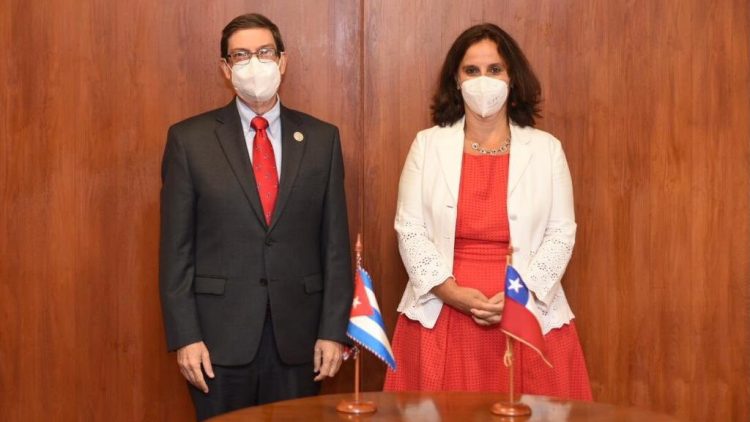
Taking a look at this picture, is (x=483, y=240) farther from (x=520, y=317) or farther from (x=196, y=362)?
(x=196, y=362)

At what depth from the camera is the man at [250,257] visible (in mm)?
3082

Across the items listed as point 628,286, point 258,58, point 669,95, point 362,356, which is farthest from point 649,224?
point 258,58

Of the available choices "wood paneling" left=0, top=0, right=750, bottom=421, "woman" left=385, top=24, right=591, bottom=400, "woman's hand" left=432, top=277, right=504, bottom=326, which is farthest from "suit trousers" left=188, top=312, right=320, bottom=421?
"wood paneling" left=0, top=0, right=750, bottom=421

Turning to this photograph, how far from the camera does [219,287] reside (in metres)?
3.11

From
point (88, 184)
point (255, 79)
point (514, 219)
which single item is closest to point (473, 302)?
point (514, 219)

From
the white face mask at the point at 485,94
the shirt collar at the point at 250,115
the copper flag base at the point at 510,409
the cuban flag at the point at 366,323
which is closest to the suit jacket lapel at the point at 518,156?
the white face mask at the point at 485,94

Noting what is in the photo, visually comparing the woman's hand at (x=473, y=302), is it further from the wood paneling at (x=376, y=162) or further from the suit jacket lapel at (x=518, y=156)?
the wood paneling at (x=376, y=162)

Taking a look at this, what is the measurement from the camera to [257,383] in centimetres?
314

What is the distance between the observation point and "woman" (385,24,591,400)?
3236 millimetres

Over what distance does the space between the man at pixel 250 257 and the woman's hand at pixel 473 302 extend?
0.31 metres

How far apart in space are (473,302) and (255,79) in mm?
971

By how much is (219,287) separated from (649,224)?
1.80 meters

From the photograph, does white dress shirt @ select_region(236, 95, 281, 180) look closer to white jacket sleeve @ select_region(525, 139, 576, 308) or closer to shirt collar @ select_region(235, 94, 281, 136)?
shirt collar @ select_region(235, 94, 281, 136)

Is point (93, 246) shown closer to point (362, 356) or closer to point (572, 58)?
point (362, 356)
